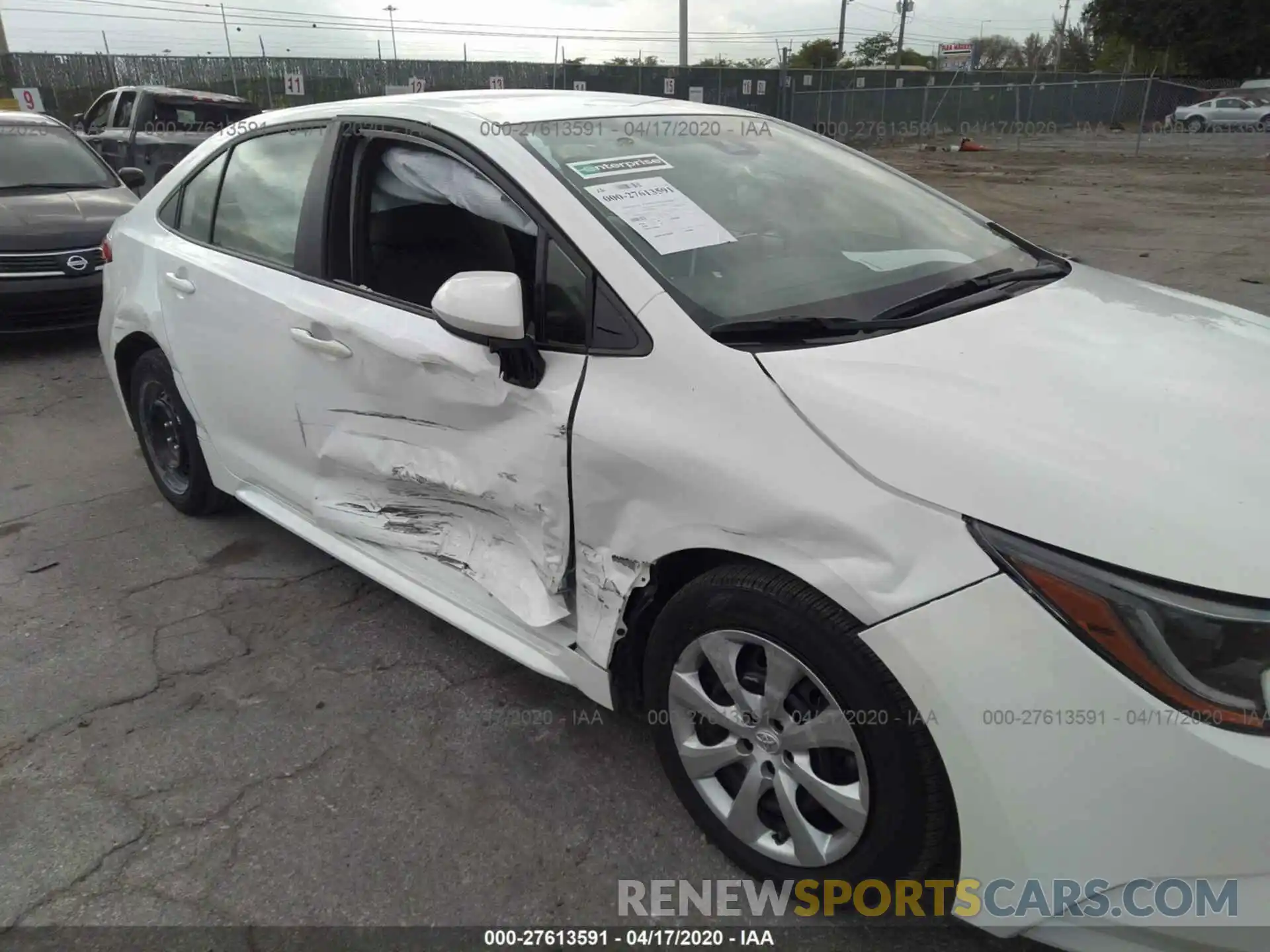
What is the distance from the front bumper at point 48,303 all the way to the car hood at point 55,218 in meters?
0.24

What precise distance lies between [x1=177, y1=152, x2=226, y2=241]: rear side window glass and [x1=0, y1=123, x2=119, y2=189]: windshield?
15.5 feet

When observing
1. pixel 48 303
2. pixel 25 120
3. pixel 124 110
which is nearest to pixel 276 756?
pixel 48 303

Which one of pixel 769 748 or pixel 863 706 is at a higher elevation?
pixel 863 706

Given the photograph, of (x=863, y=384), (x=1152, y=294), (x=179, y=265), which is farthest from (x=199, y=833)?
(x=1152, y=294)

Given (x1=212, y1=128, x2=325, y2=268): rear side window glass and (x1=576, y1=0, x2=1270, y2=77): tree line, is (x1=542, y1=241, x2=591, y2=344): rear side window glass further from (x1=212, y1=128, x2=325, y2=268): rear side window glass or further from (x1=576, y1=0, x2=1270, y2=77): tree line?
(x1=576, y1=0, x2=1270, y2=77): tree line

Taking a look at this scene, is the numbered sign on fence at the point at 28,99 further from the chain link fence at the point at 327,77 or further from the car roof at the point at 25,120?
the car roof at the point at 25,120

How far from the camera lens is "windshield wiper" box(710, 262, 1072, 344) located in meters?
2.00

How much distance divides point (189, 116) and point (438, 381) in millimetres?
12199

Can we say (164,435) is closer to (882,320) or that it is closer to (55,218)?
(882,320)

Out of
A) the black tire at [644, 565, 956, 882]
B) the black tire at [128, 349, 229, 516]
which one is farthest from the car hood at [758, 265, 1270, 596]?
the black tire at [128, 349, 229, 516]

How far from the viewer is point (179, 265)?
3.46 metres

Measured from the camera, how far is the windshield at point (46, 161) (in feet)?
23.8

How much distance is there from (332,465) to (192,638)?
0.83m

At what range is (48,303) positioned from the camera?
20.9 ft
